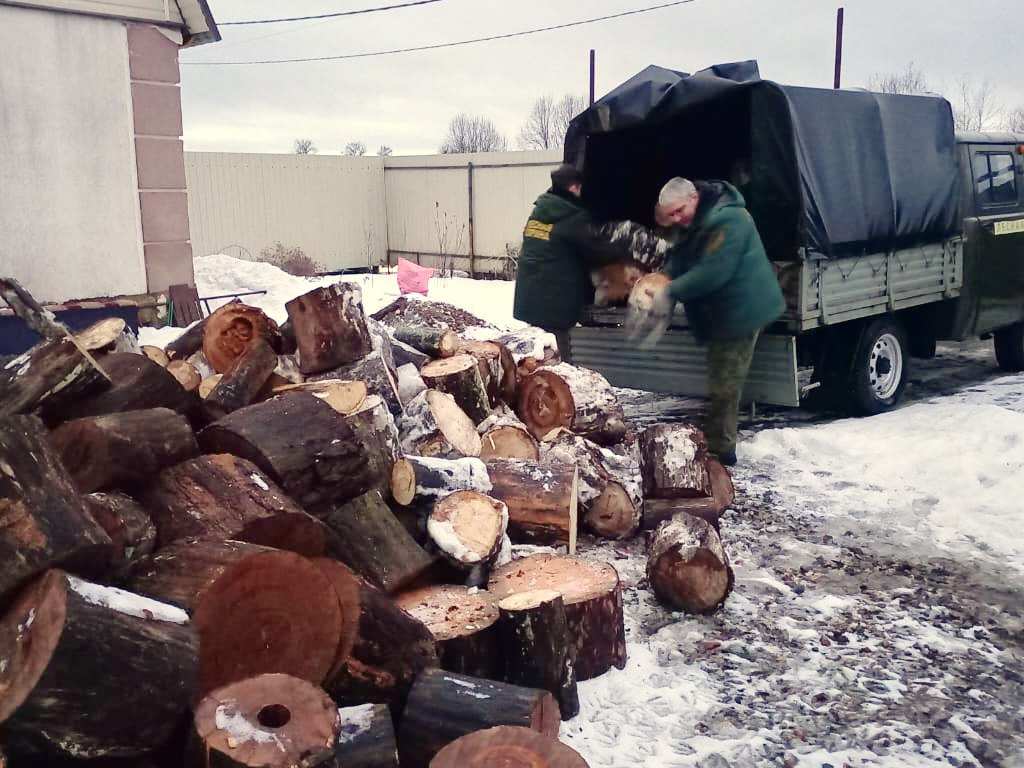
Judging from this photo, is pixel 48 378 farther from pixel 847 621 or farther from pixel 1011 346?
pixel 1011 346

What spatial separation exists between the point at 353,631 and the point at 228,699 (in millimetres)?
615

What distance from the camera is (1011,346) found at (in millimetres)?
9219

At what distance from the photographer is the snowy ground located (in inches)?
123

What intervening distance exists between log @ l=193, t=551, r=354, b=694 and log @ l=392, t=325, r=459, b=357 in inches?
113

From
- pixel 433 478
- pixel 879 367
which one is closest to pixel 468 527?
pixel 433 478

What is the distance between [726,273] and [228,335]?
314 centimetres

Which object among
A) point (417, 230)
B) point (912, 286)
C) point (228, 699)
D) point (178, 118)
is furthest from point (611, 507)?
point (417, 230)

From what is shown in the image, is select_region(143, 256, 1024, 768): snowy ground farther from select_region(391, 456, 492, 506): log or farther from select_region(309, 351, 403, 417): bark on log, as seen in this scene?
select_region(309, 351, 403, 417): bark on log

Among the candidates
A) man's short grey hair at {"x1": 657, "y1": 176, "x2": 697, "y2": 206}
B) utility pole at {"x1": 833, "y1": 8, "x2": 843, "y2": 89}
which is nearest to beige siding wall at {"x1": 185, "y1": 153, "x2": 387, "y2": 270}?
utility pole at {"x1": 833, "y1": 8, "x2": 843, "y2": 89}

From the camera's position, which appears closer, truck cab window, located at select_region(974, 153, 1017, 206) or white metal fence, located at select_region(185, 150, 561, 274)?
truck cab window, located at select_region(974, 153, 1017, 206)

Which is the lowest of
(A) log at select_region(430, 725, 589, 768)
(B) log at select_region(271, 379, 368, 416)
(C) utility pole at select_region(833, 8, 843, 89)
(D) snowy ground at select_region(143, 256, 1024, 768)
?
(D) snowy ground at select_region(143, 256, 1024, 768)

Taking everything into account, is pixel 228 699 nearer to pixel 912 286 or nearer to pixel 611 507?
pixel 611 507

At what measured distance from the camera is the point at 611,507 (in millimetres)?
4891

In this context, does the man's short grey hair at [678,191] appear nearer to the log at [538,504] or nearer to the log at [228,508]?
the log at [538,504]
